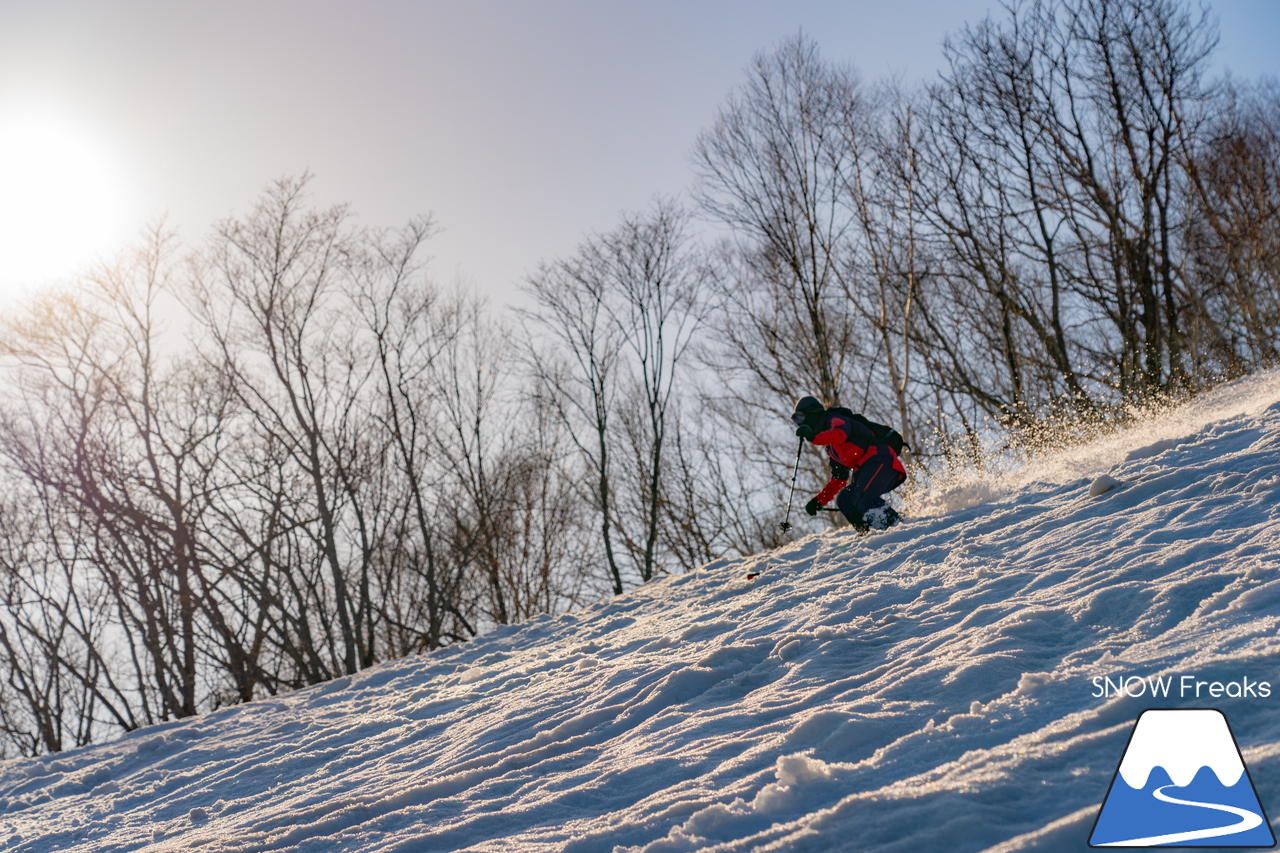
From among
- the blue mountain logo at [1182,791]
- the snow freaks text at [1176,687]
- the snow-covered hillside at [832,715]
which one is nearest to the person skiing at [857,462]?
the snow-covered hillside at [832,715]

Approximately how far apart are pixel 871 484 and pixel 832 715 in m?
5.42

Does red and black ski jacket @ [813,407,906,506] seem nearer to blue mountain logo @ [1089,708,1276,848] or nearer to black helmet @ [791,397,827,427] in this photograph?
black helmet @ [791,397,827,427]

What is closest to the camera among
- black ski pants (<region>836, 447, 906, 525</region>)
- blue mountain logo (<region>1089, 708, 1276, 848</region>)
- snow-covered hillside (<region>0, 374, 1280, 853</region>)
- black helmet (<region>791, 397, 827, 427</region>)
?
blue mountain logo (<region>1089, 708, 1276, 848</region>)

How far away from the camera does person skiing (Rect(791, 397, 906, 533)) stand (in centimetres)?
802

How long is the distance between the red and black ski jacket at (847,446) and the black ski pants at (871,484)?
16 mm

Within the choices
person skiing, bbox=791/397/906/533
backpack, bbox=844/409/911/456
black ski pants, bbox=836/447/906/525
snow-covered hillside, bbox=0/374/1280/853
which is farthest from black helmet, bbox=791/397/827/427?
snow-covered hillside, bbox=0/374/1280/853

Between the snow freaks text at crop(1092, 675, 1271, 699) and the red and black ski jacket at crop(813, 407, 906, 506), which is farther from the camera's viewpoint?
the red and black ski jacket at crop(813, 407, 906, 506)

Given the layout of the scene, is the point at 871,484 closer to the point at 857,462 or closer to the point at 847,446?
the point at 857,462

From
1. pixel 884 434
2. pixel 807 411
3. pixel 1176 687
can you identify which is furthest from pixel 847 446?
pixel 1176 687

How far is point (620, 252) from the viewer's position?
1819 centimetres

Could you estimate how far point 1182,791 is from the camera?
2010 mm

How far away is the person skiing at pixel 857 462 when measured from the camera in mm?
8023

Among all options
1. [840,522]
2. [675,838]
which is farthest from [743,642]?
[840,522]

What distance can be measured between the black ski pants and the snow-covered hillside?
1.95 feet
